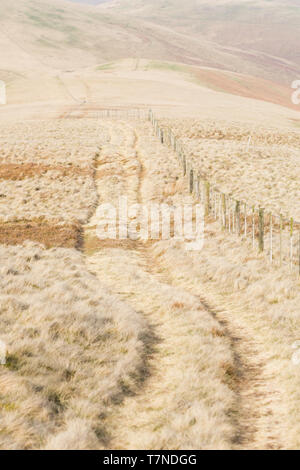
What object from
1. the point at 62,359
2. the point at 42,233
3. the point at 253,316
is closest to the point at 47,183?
the point at 42,233

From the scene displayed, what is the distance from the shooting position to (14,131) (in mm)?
54812

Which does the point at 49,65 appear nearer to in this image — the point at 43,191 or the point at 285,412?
the point at 43,191

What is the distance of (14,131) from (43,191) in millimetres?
28478

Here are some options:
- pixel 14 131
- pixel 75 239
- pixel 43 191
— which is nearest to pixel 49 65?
pixel 14 131

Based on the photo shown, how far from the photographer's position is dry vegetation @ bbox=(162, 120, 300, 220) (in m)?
28.1

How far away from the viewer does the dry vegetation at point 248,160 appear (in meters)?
28.1

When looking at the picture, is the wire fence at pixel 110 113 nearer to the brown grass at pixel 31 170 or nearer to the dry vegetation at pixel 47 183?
the dry vegetation at pixel 47 183

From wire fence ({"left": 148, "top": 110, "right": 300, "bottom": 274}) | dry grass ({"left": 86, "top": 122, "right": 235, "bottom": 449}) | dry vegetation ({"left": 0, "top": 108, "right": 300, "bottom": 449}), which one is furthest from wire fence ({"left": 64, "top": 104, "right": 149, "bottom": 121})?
dry grass ({"left": 86, "top": 122, "right": 235, "bottom": 449})

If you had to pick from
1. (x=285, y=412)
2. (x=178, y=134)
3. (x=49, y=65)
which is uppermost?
(x=49, y=65)

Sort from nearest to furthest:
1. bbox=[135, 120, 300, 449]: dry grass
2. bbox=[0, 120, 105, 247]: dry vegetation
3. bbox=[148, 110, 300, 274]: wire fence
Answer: bbox=[135, 120, 300, 449]: dry grass
bbox=[148, 110, 300, 274]: wire fence
bbox=[0, 120, 105, 247]: dry vegetation

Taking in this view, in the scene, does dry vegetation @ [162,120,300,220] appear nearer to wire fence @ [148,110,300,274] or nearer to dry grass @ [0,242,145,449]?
wire fence @ [148,110,300,274]

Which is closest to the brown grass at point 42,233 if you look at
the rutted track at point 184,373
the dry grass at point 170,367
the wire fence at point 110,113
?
the dry grass at point 170,367

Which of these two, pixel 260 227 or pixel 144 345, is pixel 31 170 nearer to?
pixel 260 227

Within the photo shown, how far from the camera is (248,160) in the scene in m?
38.8
